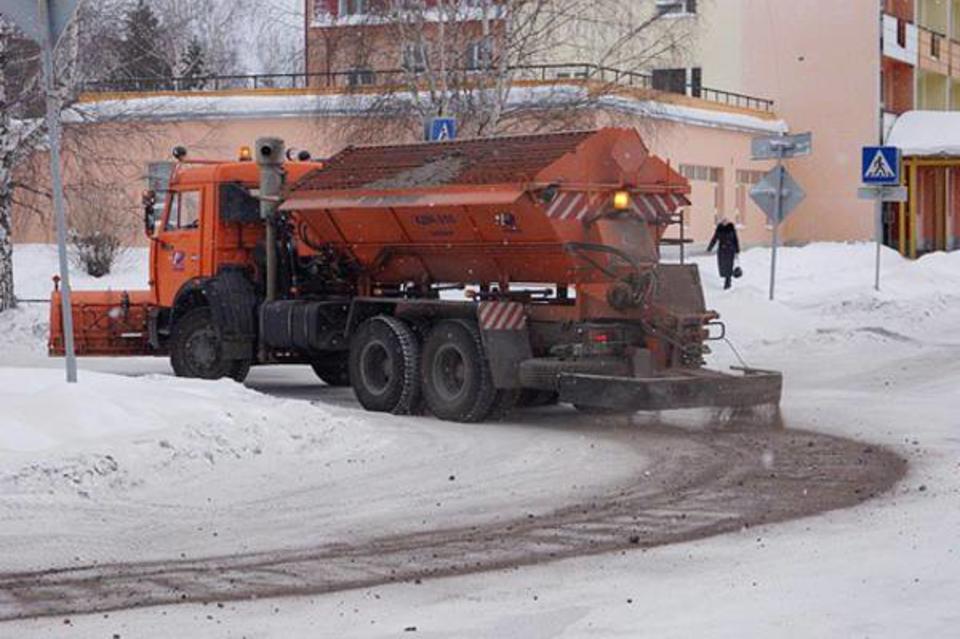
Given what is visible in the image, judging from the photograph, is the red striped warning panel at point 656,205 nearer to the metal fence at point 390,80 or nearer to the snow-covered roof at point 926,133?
the metal fence at point 390,80

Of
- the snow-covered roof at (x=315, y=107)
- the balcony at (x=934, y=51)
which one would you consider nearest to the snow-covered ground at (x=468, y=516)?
the snow-covered roof at (x=315, y=107)

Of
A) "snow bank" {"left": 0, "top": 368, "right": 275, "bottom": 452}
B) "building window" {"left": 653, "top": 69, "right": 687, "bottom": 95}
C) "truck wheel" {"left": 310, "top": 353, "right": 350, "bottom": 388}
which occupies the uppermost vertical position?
"building window" {"left": 653, "top": 69, "right": 687, "bottom": 95}

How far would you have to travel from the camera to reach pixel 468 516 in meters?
11.2

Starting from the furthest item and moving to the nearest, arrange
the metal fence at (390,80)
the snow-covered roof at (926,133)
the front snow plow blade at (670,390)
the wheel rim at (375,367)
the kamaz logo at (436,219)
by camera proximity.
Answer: the snow-covered roof at (926,133) < the metal fence at (390,80) < the wheel rim at (375,367) < the kamaz logo at (436,219) < the front snow plow blade at (670,390)

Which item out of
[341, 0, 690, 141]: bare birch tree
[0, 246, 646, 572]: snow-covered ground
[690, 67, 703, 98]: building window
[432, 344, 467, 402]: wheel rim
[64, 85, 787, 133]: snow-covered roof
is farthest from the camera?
[690, 67, 703, 98]: building window

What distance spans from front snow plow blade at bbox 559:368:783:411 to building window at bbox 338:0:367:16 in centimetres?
1868

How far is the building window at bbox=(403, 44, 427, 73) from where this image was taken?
32.3m

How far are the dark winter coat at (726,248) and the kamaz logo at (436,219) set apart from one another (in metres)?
19.9

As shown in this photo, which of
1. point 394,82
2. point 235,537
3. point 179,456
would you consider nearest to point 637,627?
point 235,537

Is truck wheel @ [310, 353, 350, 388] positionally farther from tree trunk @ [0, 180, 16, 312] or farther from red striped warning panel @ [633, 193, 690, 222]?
tree trunk @ [0, 180, 16, 312]

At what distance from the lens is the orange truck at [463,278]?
53.3 ft

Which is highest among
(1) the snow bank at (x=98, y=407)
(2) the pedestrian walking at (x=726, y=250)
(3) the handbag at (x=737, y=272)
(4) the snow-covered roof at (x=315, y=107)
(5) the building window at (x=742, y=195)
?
(4) the snow-covered roof at (x=315, y=107)

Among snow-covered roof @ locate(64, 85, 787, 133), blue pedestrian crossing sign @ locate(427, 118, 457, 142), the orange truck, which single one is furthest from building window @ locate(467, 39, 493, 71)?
the orange truck

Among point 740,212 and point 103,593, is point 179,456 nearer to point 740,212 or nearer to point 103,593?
point 103,593
